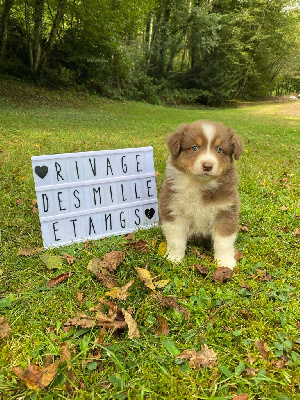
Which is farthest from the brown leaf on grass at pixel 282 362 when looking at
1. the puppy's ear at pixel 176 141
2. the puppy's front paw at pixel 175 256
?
the puppy's ear at pixel 176 141

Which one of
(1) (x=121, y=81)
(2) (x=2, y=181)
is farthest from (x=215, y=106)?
(2) (x=2, y=181)

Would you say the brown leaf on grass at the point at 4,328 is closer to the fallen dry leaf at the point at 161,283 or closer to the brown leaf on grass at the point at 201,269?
the fallen dry leaf at the point at 161,283

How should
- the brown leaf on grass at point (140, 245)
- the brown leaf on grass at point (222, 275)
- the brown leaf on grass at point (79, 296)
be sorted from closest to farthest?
the brown leaf on grass at point (79, 296) → the brown leaf on grass at point (222, 275) → the brown leaf on grass at point (140, 245)

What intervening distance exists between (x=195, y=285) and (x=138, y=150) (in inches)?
79.9

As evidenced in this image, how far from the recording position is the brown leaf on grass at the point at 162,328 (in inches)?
92.8

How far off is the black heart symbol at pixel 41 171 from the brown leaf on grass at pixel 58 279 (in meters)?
1.20

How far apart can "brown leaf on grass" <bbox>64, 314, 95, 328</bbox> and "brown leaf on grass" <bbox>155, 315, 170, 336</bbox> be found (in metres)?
0.51

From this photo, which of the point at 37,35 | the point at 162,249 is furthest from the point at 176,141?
the point at 37,35

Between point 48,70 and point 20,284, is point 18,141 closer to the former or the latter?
point 20,284

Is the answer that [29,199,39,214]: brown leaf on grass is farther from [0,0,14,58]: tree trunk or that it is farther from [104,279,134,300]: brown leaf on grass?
[0,0,14,58]: tree trunk

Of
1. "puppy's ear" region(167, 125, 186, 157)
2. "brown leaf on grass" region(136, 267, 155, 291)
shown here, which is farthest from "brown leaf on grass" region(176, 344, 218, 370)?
"puppy's ear" region(167, 125, 186, 157)

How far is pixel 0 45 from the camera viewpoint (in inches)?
789

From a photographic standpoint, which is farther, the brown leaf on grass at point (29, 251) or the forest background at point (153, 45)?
the forest background at point (153, 45)

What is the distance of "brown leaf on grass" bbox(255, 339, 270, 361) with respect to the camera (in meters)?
2.19
